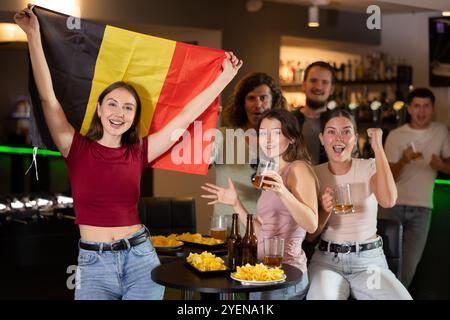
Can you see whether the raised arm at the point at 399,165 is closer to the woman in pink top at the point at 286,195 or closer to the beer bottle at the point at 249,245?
the woman in pink top at the point at 286,195

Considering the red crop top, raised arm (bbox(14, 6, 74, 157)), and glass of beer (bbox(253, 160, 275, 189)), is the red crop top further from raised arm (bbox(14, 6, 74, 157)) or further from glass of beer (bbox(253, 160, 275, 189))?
glass of beer (bbox(253, 160, 275, 189))

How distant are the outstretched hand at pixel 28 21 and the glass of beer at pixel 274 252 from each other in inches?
49.1

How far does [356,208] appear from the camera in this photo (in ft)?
11.1

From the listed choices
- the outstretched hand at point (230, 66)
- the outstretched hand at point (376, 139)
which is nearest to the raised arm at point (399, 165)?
the outstretched hand at point (376, 139)

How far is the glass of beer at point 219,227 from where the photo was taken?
148 inches

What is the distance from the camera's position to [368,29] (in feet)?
24.8

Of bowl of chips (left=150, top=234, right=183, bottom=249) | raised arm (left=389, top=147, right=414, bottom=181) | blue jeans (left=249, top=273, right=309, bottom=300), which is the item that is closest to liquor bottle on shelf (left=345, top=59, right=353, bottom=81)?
raised arm (left=389, top=147, right=414, bottom=181)

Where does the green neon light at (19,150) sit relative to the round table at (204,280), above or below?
above

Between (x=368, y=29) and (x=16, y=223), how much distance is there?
422 cm

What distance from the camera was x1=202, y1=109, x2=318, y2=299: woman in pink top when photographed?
3.16 meters

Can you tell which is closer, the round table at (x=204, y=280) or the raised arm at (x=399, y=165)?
the round table at (x=204, y=280)

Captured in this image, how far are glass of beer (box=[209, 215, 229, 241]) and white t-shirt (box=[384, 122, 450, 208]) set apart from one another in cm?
141

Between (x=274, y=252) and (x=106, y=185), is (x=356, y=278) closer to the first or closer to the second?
(x=274, y=252)
